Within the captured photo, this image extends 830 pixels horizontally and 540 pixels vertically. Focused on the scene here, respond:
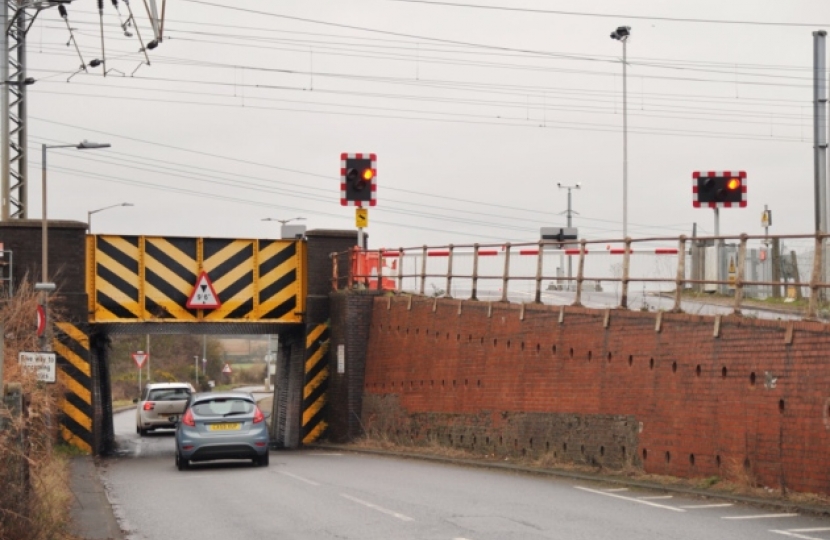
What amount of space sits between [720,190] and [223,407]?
412 inches

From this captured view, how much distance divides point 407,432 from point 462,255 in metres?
4.27

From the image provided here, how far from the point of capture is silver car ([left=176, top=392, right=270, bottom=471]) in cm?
2398

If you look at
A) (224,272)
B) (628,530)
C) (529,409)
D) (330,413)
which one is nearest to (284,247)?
(224,272)

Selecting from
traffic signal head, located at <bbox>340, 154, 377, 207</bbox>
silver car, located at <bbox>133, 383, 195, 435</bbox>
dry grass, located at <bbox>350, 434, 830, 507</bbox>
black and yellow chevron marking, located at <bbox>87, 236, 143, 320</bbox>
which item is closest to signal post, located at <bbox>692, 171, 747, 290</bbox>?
dry grass, located at <bbox>350, 434, 830, 507</bbox>

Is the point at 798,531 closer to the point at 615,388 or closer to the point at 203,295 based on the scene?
the point at 615,388

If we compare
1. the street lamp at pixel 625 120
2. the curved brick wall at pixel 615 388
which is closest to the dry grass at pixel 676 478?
the curved brick wall at pixel 615 388

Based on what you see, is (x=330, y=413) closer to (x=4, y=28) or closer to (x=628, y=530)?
(x=4, y=28)

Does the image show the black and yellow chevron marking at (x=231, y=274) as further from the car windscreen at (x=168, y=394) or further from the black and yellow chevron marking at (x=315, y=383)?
the car windscreen at (x=168, y=394)

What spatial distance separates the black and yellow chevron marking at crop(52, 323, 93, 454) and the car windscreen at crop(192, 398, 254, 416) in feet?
23.2

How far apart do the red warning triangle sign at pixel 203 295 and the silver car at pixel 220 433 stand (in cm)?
882

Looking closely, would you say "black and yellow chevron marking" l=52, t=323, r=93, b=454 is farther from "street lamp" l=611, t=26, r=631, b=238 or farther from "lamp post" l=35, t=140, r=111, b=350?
"street lamp" l=611, t=26, r=631, b=238

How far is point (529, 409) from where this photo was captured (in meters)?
23.7

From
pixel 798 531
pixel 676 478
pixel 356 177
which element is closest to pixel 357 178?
pixel 356 177

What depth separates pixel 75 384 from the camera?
100 ft
